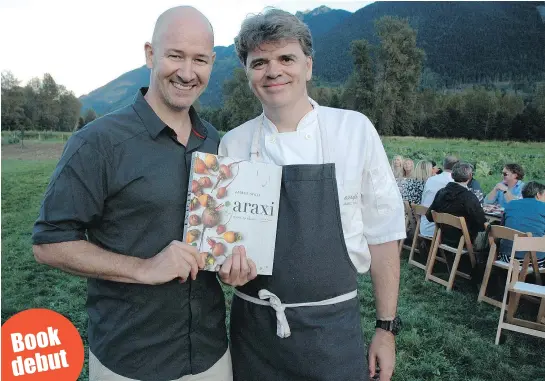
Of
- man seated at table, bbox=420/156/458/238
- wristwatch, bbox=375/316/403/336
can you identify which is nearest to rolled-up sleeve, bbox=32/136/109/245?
wristwatch, bbox=375/316/403/336

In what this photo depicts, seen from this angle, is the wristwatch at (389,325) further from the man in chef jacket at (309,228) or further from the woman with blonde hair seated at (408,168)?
the woman with blonde hair seated at (408,168)

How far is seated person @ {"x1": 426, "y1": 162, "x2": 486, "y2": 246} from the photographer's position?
4602mm

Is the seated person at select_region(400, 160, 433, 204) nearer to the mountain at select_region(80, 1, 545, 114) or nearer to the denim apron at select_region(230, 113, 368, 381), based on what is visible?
the mountain at select_region(80, 1, 545, 114)

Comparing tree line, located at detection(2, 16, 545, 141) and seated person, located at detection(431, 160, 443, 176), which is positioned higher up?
tree line, located at detection(2, 16, 545, 141)

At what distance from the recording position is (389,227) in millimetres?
1386

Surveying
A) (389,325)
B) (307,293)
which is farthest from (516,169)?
(307,293)

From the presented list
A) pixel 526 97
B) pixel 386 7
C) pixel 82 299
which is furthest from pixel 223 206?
pixel 386 7

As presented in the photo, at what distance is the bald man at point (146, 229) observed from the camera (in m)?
1.20

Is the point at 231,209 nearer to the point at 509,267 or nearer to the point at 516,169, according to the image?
the point at 509,267

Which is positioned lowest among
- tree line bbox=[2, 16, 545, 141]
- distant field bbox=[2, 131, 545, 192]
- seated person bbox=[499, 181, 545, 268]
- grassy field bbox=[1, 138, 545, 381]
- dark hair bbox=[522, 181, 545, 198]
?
grassy field bbox=[1, 138, 545, 381]

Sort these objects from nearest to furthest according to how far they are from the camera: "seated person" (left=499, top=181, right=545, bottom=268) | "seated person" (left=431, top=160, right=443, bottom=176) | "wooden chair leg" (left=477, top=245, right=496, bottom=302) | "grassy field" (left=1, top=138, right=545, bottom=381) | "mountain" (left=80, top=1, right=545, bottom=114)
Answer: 1. "grassy field" (left=1, top=138, right=545, bottom=381)
2. "wooden chair leg" (left=477, top=245, right=496, bottom=302)
3. "seated person" (left=499, top=181, right=545, bottom=268)
4. "seated person" (left=431, top=160, right=443, bottom=176)
5. "mountain" (left=80, top=1, right=545, bottom=114)

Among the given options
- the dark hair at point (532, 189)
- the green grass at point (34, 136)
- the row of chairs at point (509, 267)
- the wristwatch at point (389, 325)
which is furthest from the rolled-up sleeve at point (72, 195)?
the green grass at point (34, 136)

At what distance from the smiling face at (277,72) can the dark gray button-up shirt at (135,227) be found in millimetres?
266

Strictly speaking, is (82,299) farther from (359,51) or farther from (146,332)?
(359,51)
